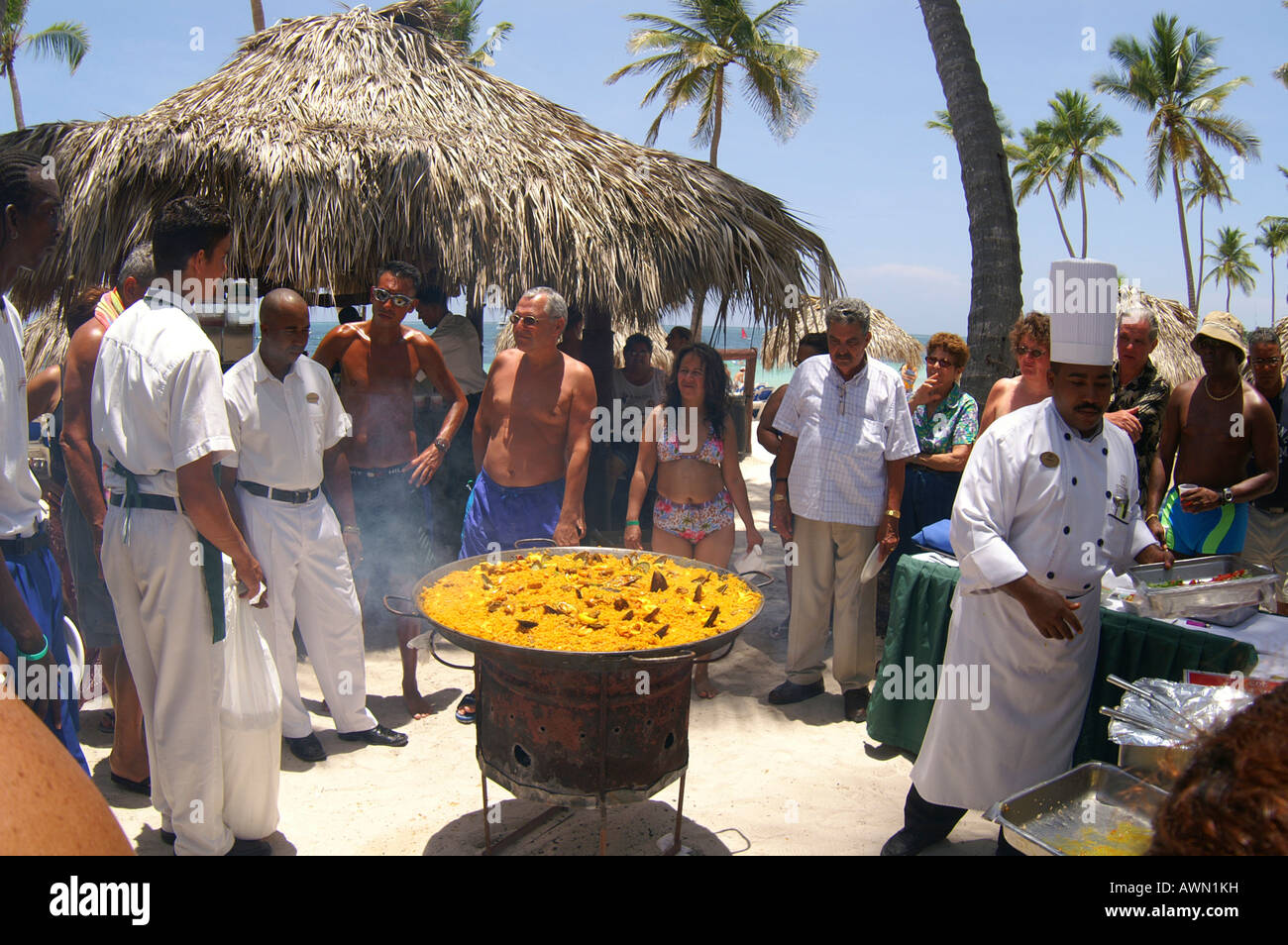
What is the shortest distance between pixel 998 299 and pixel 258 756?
6.38 meters

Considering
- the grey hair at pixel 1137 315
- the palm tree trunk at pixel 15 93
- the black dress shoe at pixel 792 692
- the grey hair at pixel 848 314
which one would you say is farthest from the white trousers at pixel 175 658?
the palm tree trunk at pixel 15 93

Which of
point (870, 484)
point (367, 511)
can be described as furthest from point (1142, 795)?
point (367, 511)

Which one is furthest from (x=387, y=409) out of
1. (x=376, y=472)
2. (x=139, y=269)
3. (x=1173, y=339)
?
(x=1173, y=339)

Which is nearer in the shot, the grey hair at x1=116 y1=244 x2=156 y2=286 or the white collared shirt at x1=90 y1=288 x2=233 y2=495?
the white collared shirt at x1=90 y1=288 x2=233 y2=495

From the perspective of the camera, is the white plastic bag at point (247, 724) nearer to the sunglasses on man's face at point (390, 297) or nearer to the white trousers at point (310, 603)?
the white trousers at point (310, 603)

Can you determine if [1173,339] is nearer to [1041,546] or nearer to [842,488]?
[842,488]

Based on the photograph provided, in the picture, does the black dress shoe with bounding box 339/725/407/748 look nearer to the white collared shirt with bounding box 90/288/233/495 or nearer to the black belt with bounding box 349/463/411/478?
the black belt with bounding box 349/463/411/478

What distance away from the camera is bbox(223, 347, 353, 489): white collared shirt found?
395 cm

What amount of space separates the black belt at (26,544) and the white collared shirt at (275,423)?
3.68 ft

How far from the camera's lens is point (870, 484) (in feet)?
16.0

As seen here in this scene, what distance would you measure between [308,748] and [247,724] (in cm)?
121

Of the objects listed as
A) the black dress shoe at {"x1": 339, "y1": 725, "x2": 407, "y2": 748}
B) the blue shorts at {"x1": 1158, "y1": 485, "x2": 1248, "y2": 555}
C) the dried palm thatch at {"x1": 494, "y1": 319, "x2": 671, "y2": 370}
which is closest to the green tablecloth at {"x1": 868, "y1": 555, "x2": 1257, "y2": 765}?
the blue shorts at {"x1": 1158, "y1": 485, "x2": 1248, "y2": 555}

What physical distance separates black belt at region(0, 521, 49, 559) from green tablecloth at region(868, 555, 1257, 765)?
12.6 feet
